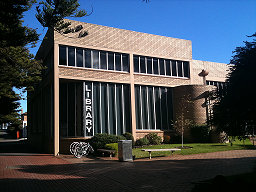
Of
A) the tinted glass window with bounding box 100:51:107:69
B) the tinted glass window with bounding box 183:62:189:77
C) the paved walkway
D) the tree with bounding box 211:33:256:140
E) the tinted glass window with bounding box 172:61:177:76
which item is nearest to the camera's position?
the paved walkway

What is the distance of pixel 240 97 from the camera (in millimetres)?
8797

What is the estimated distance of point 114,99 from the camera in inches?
814

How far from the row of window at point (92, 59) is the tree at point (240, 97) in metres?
12.4

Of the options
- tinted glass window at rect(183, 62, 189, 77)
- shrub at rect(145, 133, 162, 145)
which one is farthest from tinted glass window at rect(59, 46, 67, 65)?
tinted glass window at rect(183, 62, 189, 77)

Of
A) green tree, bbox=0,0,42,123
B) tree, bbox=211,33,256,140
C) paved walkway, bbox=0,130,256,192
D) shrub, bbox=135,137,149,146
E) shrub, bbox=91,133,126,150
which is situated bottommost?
paved walkway, bbox=0,130,256,192

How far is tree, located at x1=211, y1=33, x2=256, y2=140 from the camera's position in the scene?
8.66 m

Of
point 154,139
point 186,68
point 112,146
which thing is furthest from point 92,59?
point 186,68

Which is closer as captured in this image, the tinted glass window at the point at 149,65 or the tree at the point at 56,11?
the tree at the point at 56,11

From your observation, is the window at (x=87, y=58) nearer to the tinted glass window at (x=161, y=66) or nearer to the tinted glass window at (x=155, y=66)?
the tinted glass window at (x=155, y=66)

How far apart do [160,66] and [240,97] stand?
1500 centimetres

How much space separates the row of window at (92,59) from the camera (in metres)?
19.2

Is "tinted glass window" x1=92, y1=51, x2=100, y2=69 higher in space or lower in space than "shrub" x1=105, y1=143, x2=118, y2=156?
higher

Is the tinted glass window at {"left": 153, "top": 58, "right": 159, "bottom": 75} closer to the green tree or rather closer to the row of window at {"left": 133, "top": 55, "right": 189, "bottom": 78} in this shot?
the row of window at {"left": 133, "top": 55, "right": 189, "bottom": 78}

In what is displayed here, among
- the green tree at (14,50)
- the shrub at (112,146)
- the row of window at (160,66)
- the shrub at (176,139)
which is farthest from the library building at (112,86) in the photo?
the shrub at (112,146)
